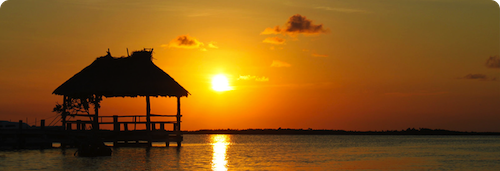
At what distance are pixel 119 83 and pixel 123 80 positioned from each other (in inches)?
15.5

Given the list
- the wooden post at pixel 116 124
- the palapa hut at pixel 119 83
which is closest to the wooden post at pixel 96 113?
the palapa hut at pixel 119 83

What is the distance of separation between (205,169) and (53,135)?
16.1 m

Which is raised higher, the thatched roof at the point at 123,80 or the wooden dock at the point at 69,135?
the thatched roof at the point at 123,80

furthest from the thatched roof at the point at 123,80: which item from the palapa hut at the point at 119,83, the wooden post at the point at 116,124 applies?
the wooden post at the point at 116,124

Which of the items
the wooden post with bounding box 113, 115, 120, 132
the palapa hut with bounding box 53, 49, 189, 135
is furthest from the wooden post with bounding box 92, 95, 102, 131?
the wooden post with bounding box 113, 115, 120, 132

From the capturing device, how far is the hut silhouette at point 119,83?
124ft

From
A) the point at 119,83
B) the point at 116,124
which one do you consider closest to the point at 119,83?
the point at 119,83

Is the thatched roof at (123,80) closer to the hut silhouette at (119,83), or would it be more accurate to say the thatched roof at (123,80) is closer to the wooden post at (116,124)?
the hut silhouette at (119,83)

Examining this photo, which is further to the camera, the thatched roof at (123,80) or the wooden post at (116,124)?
the wooden post at (116,124)

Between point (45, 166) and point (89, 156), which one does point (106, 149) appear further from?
point (45, 166)

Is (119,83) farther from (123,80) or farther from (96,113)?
(96,113)

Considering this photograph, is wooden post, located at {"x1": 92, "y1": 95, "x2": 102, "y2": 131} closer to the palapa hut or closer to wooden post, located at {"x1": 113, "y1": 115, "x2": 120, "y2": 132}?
the palapa hut

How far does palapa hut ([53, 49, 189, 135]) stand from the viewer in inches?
1485

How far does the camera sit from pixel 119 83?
38.0 metres
